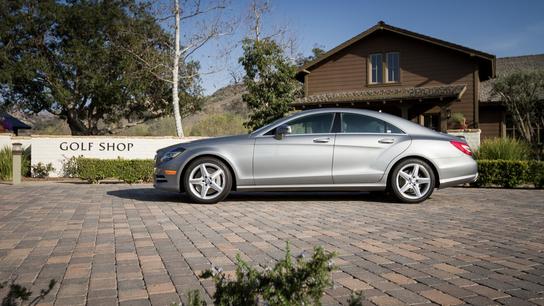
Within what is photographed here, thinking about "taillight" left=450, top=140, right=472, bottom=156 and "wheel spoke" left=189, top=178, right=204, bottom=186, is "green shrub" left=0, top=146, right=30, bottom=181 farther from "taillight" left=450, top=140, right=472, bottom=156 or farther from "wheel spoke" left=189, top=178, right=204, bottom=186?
"taillight" left=450, top=140, right=472, bottom=156

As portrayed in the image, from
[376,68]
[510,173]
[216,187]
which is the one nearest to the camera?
[216,187]

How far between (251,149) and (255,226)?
222cm

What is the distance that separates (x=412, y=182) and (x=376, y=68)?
16423 millimetres

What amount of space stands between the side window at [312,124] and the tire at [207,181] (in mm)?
1320

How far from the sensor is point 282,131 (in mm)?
7098

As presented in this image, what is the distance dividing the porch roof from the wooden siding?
1.66ft

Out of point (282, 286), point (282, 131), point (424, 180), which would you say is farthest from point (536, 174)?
point (282, 286)

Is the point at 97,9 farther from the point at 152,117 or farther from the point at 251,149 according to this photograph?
the point at 251,149

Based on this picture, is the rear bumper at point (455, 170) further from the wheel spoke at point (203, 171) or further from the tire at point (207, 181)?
→ the wheel spoke at point (203, 171)

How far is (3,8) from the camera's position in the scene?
86.1 feet

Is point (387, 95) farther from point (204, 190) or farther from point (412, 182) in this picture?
point (204, 190)

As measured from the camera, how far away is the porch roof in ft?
62.7

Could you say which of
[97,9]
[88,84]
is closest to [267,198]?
[88,84]

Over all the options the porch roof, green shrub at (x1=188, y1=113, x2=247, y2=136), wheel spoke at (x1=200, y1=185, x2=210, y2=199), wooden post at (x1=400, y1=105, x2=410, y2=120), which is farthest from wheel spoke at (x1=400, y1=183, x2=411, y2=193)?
green shrub at (x1=188, y1=113, x2=247, y2=136)
